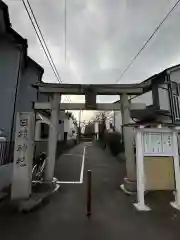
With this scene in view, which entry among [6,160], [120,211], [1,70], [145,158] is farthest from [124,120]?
[1,70]

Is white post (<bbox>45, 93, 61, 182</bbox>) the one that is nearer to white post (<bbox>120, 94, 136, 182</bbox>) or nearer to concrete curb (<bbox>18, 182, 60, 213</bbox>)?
concrete curb (<bbox>18, 182, 60, 213</bbox>)

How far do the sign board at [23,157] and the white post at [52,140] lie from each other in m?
1.42

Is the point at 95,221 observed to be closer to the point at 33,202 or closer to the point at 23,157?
the point at 33,202

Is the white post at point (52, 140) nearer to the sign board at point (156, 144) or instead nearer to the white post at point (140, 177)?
the white post at point (140, 177)

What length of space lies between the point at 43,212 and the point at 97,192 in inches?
112

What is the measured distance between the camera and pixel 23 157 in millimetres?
6715

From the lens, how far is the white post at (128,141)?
8062mm

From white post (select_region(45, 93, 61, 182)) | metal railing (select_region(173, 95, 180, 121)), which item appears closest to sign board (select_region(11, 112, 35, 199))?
white post (select_region(45, 93, 61, 182))

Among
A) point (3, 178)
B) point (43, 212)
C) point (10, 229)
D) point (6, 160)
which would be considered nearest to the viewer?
point (10, 229)

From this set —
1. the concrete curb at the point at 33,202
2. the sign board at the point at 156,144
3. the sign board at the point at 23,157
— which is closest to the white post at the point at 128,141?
the sign board at the point at 156,144

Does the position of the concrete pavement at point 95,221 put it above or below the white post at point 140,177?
below

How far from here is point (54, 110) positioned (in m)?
8.50

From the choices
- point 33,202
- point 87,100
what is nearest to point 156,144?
point 87,100

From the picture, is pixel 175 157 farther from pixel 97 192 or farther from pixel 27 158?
pixel 27 158
